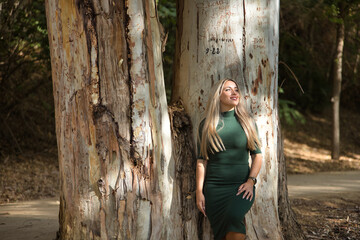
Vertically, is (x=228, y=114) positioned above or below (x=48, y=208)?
above

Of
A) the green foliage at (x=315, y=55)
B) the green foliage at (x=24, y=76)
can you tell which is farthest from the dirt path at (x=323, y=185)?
the green foliage at (x=24, y=76)

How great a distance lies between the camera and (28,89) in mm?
13203

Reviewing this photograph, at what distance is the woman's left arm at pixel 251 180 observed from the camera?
3953 mm

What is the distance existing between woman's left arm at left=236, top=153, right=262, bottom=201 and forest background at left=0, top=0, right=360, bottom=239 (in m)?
1.99

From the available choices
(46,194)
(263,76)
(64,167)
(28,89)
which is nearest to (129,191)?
(64,167)

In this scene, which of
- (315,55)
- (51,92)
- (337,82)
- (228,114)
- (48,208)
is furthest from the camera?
(315,55)

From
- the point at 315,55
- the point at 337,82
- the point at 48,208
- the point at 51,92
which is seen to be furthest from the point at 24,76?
the point at 315,55

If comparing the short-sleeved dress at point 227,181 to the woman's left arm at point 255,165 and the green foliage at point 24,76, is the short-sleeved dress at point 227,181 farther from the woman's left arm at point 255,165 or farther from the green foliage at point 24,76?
the green foliage at point 24,76

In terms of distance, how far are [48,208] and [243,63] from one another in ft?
16.3

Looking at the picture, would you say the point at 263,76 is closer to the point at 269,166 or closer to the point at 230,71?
the point at 230,71

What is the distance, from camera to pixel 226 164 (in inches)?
157

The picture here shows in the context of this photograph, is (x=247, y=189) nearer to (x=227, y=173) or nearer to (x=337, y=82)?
(x=227, y=173)

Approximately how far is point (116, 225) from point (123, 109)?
3.23ft

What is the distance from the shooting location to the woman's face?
4.02m
